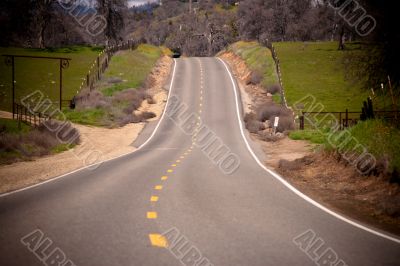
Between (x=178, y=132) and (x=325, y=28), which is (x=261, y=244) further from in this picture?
(x=325, y=28)

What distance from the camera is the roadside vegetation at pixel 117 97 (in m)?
A: 33.2

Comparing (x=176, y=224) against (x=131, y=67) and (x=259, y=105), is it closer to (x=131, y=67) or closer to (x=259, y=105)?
(x=259, y=105)

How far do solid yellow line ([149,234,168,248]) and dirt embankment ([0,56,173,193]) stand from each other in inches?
245

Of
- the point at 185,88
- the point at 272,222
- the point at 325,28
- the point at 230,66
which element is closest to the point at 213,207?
the point at 272,222

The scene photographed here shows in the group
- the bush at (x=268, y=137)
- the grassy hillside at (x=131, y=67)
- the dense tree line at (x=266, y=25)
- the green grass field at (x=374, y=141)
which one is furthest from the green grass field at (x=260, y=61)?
the green grass field at (x=374, y=141)

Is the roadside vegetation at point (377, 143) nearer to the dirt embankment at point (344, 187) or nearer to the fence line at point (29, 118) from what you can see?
the dirt embankment at point (344, 187)

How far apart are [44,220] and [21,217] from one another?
0.63m

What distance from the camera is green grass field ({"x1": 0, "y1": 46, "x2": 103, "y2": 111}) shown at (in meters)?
37.9

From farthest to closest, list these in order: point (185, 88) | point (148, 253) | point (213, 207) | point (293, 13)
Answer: point (293, 13) < point (185, 88) < point (213, 207) < point (148, 253)

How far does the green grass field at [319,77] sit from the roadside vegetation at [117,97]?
1488 cm

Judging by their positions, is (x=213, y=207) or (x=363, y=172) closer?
(x=213, y=207)

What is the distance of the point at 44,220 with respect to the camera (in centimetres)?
826

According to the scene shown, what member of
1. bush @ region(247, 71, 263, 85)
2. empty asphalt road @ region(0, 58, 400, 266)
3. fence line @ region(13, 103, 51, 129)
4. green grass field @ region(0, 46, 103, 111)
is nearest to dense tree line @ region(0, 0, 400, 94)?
green grass field @ region(0, 46, 103, 111)

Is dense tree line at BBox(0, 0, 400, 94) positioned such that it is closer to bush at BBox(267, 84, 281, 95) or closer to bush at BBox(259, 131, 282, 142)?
bush at BBox(259, 131, 282, 142)
